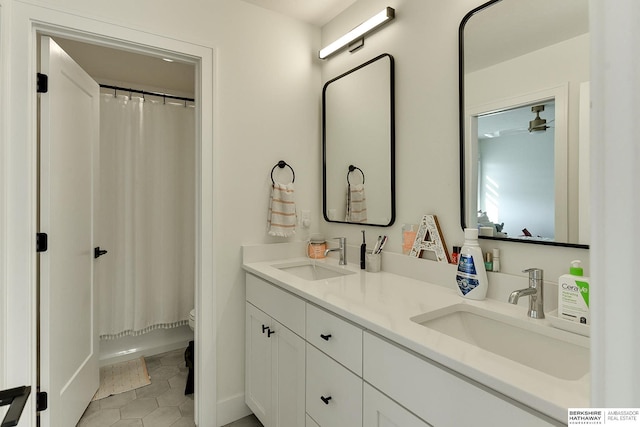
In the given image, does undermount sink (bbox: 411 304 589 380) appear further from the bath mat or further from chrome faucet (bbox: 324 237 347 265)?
the bath mat

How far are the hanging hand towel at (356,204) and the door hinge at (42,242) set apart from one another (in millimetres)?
1536

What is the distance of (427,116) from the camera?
1.58m

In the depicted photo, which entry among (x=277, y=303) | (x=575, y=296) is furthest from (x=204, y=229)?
(x=575, y=296)

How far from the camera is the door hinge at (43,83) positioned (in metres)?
1.52

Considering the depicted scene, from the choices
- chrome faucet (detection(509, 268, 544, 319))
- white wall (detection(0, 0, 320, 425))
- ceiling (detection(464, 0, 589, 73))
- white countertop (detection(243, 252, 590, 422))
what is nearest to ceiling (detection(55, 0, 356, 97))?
white wall (detection(0, 0, 320, 425))

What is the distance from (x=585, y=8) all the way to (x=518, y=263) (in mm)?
857

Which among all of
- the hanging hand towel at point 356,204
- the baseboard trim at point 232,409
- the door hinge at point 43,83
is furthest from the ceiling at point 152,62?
the baseboard trim at point 232,409

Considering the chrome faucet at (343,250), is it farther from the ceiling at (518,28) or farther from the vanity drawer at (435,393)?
the ceiling at (518,28)

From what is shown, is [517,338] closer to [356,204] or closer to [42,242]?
[356,204]

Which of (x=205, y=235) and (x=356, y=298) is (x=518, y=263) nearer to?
(x=356, y=298)

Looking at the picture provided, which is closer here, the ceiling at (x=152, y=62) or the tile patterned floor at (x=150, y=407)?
the tile patterned floor at (x=150, y=407)

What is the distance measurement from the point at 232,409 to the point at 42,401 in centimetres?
90
